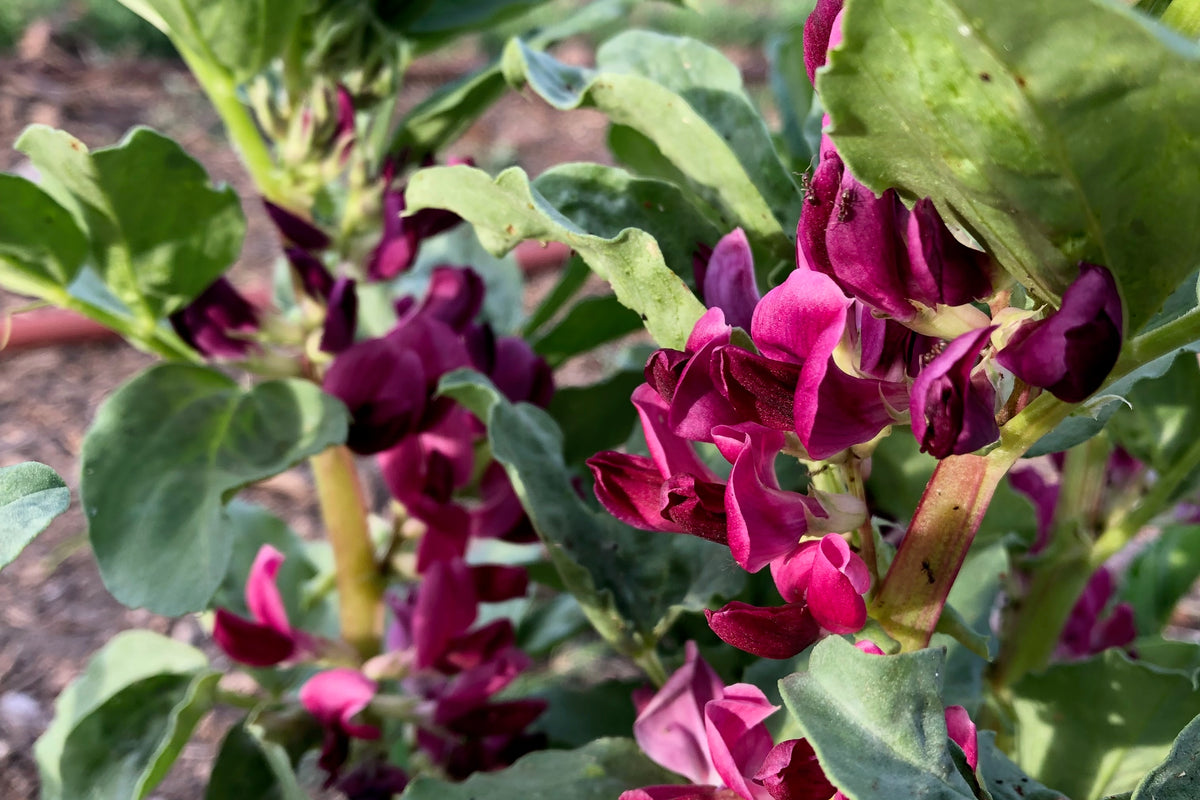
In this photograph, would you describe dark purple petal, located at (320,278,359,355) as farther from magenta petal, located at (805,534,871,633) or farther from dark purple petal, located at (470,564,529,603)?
magenta petal, located at (805,534,871,633)

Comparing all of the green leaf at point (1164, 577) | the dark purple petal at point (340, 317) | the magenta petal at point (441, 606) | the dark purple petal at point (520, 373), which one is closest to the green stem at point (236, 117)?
the dark purple petal at point (340, 317)

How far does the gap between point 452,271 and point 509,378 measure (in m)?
0.10

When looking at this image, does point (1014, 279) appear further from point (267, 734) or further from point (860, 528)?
point (267, 734)

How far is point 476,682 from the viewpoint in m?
0.90

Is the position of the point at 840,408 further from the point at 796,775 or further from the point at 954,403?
the point at 796,775

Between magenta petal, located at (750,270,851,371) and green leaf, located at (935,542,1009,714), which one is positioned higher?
magenta petal, located at (750,270,851,371)

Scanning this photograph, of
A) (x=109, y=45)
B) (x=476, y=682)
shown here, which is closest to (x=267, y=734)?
(x=476, y=682)

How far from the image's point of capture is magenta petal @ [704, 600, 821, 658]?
484mm

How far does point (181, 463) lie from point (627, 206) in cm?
39

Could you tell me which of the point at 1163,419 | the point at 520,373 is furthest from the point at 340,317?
the point at 1163,419

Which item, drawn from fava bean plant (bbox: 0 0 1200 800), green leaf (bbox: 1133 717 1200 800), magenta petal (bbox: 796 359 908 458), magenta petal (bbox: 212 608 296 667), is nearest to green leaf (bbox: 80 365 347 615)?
fava bean plant (bbox: 0 0 1200 800)

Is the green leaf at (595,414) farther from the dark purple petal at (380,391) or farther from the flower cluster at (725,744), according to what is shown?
the flower cluster at (725,744)

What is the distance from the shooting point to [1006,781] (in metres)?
0.55

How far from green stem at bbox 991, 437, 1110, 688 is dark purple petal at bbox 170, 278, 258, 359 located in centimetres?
65
